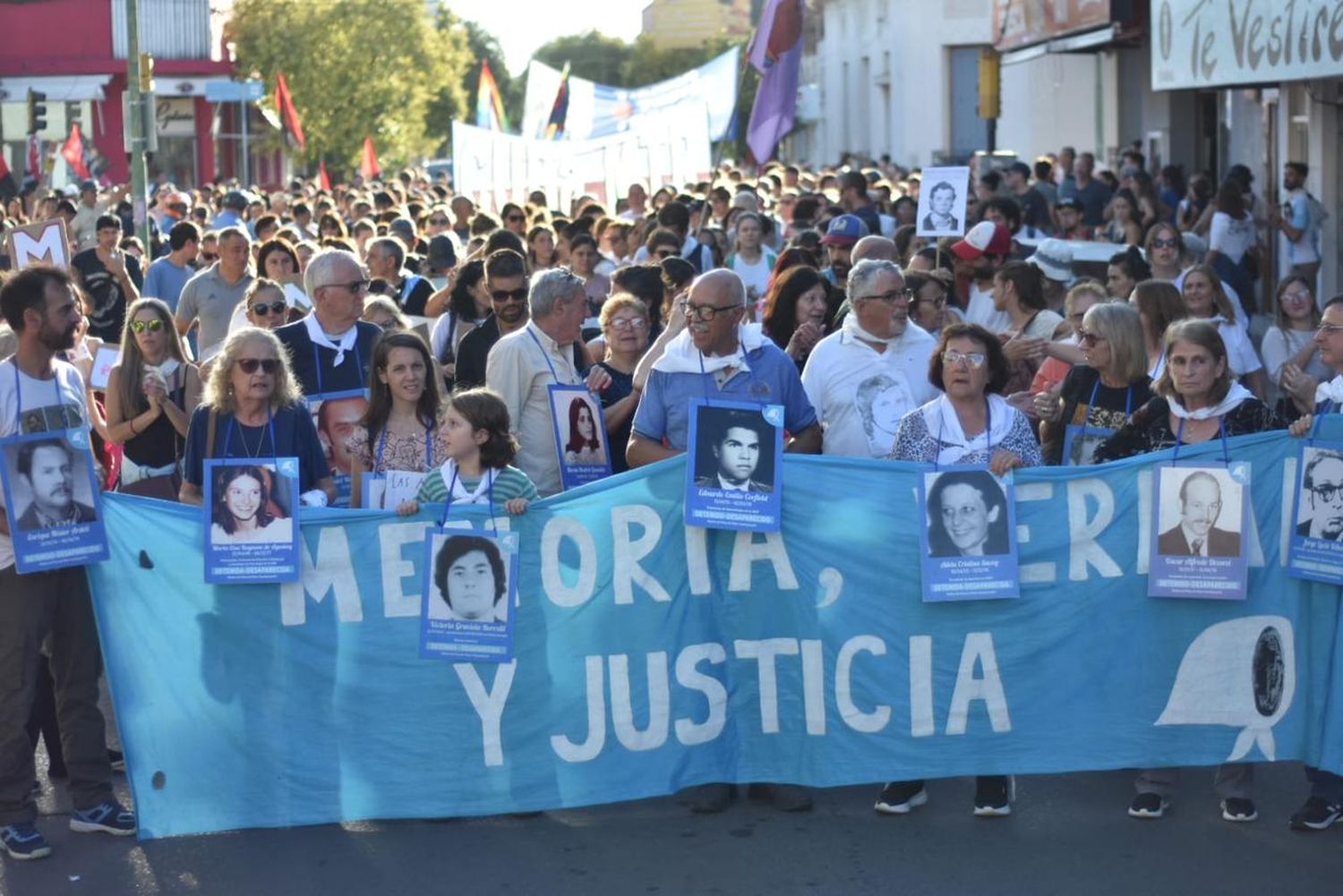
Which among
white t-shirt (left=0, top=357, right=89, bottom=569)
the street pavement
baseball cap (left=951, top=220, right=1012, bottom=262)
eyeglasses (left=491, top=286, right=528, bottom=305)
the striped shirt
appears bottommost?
the street pavement

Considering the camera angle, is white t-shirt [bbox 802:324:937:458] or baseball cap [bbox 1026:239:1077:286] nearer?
white t-shirt [bbox 802:324:937:458]

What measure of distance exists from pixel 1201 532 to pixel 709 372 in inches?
74.6

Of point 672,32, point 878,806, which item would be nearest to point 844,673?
point 878,806

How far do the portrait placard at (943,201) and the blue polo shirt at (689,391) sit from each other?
5032 mm

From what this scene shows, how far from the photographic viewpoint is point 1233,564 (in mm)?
6539

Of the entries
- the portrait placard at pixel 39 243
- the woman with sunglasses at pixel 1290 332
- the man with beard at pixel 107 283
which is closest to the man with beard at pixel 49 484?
the portrait placard at pixel 39 243

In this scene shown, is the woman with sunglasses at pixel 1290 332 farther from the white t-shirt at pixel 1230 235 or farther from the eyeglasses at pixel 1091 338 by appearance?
the white t-shirt at pixel 1230 235

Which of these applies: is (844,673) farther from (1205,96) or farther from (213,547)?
(1205,96)

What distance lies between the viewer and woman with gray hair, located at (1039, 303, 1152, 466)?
24.8 feet

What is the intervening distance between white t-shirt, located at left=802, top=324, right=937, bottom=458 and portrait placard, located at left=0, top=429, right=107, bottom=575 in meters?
2.75

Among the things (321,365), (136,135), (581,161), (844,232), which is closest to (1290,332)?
(844,232)

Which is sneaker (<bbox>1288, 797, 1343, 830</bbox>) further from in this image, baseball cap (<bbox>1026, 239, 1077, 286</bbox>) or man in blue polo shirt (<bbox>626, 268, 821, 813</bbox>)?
baseball cap (<bbox>1026, 239, 1077, 286</bbox>)

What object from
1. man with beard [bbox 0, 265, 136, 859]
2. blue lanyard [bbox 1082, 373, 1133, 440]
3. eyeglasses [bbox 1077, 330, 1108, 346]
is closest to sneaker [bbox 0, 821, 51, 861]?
man with beard [bbox 0, 265, 136, 859]

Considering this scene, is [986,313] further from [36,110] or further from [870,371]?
[36,110]
